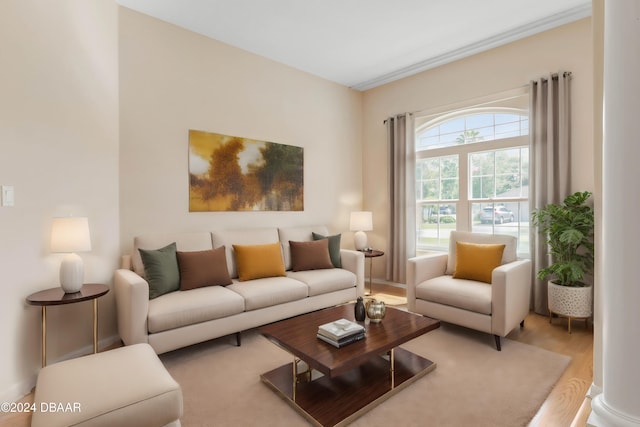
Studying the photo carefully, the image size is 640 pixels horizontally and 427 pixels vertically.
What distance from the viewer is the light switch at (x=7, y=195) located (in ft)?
7.04

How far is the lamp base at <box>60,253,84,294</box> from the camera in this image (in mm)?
2391

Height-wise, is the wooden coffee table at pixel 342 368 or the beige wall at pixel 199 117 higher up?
the beige wall at pixel 199 117

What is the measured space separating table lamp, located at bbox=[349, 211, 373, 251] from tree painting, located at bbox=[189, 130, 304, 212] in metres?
0.80

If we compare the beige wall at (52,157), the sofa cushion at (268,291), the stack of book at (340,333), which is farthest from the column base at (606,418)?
the beige wall at (52,157)

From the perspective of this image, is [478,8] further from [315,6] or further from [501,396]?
[501,396]

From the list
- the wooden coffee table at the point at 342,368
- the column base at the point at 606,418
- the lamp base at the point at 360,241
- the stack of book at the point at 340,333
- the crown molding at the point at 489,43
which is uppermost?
the crown molding at the point at 489,43

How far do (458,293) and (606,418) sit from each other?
193 centimetres

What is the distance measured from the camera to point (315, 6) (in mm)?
3188

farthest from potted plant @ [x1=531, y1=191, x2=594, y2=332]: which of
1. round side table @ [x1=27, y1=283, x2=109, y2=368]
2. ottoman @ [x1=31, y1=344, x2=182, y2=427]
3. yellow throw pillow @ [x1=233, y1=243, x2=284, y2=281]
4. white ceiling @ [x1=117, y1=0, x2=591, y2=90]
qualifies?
round side table @ [x1=27, y1=283, x2=109, y2=368]

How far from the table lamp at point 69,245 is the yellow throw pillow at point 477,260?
335 centimetres

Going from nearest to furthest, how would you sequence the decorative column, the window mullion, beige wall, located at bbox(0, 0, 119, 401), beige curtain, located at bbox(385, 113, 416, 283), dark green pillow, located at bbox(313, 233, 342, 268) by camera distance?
the decorative column, beige wall, located at bbox(0, 0, 119, 401), dark green pillow, located at bbox(313, 233, 342, 268), the window mullion, beige curtain, located at bbox(385, 113, 416, 283)

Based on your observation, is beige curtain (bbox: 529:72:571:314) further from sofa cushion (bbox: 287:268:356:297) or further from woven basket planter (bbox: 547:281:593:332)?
sofa cushion (bbox: 287:268:356:297)

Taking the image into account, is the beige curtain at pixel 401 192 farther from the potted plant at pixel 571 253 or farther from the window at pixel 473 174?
the potted plant at pixel 571 253

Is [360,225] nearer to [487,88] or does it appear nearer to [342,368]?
[487,88]
